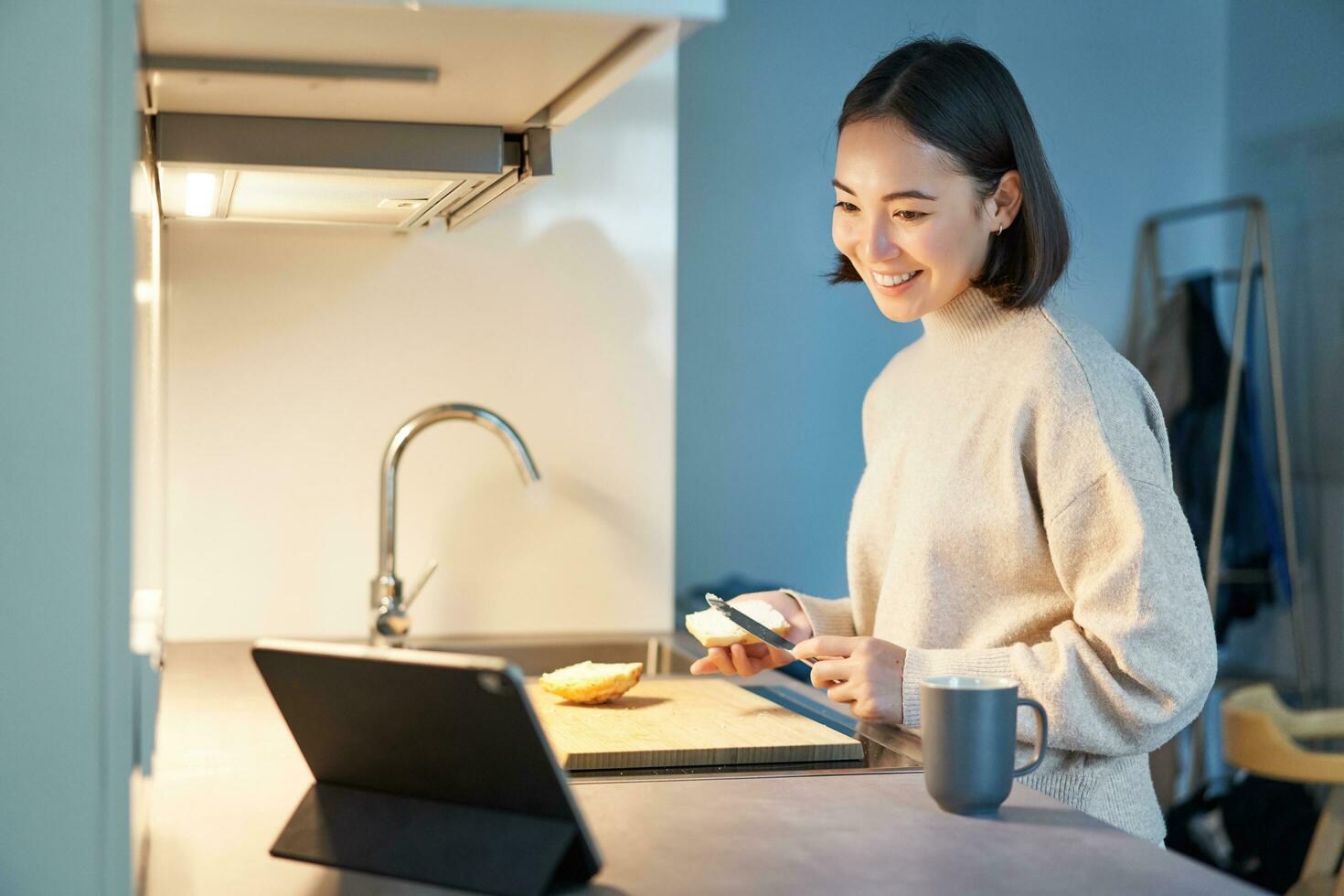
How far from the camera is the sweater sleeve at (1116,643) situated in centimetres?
117

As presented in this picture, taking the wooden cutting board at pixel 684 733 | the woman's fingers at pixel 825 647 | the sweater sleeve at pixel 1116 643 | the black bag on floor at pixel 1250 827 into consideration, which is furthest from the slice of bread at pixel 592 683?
the black bag on floor at pixel 1250 827

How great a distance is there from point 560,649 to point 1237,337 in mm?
2091

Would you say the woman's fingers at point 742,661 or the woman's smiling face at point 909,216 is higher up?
the woman's smiling face at point 909,216

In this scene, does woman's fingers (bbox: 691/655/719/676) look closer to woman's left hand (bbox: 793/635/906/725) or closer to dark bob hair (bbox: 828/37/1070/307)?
woman's left hand (bbox: 793/635/906/725)

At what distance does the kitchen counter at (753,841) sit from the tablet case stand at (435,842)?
13 millimetres

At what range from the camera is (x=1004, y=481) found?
4.21ft

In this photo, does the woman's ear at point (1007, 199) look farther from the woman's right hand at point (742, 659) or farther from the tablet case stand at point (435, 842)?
the tablet case stand at point (435, 842)

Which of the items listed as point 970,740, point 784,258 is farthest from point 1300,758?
point 970,740

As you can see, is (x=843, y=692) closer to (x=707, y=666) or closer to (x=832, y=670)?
(x=832, y=670)

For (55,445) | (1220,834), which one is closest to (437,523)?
(55,445)

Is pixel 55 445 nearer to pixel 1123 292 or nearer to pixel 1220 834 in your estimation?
pixel 1220 834

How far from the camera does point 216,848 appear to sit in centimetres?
91

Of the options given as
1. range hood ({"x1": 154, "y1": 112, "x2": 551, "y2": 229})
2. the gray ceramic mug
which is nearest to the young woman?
the gray ceramic mug

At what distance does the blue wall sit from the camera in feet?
10.5
